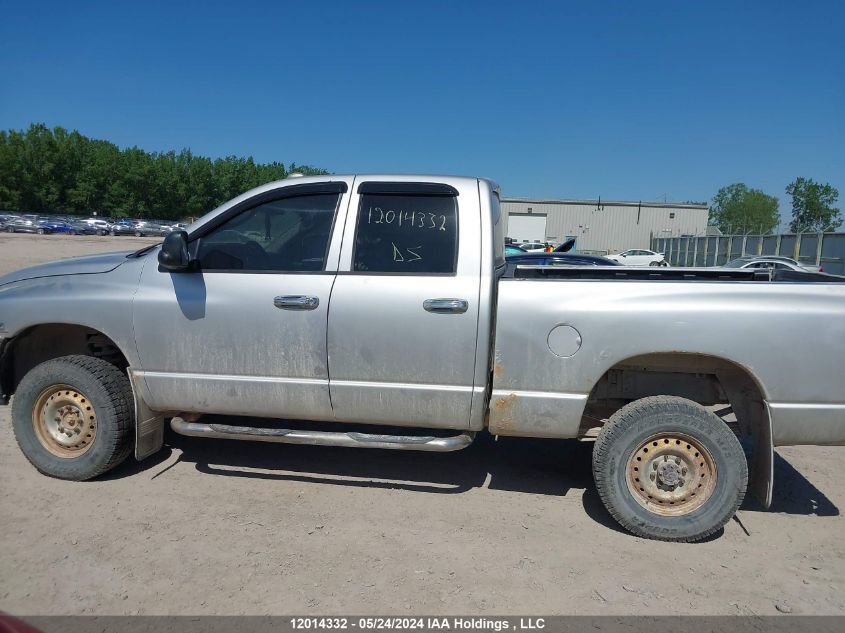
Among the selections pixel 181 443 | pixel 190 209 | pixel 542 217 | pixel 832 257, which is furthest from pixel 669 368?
pixel 190 209

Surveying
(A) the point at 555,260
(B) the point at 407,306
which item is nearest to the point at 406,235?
(B) the point at 407,306

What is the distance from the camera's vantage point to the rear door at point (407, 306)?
11.7 ft

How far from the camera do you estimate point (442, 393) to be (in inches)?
143

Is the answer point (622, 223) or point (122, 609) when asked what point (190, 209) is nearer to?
point (622, 223)

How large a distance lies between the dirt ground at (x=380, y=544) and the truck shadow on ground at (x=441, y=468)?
21 mm

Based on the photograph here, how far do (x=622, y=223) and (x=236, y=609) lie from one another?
216 ft

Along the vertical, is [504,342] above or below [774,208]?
below

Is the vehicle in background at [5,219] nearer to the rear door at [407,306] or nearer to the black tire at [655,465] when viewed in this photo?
the rear door at [407,306]

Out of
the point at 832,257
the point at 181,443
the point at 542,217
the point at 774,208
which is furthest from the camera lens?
the point at 774,208

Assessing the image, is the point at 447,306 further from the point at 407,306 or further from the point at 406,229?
the point at 406,229

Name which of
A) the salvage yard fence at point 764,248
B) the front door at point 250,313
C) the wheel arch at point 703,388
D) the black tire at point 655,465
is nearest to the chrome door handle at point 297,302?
the front door at point 250,313

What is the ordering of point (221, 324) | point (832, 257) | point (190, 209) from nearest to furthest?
point (221, 324) < point (832, 257) < point (190, 209)

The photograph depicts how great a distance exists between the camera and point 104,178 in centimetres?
6988

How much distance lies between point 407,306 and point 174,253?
1.51 meters
